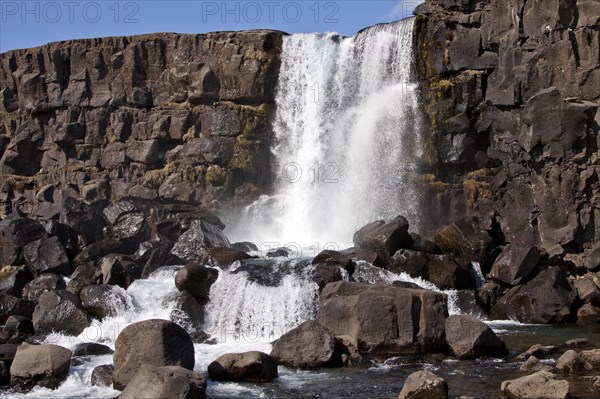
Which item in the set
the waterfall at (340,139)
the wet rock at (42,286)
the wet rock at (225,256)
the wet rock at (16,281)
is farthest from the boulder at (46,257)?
the waterfall at (340,139)

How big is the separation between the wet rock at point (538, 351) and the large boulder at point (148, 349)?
7.74 metres

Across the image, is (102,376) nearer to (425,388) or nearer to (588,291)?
(425,388)

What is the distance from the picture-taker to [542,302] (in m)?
24.6

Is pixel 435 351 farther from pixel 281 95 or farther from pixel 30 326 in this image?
pixel 281 95

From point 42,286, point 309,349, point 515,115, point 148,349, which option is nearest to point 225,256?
point 42,286

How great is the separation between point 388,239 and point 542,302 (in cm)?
534

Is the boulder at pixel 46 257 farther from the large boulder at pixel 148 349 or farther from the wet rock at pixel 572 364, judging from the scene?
the wet rock at pixel 572 364

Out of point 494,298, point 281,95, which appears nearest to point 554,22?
point 494,298

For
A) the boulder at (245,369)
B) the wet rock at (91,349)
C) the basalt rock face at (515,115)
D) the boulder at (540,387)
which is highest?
the basalt rock face at (515,115)

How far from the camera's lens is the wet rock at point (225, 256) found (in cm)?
2794

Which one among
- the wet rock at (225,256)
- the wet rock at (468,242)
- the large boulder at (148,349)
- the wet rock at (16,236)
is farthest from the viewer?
the wet rock at (16,236)

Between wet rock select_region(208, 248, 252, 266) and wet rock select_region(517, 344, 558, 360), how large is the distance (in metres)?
11.3

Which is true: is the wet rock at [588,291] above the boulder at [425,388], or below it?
above

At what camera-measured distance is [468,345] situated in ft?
63.6
